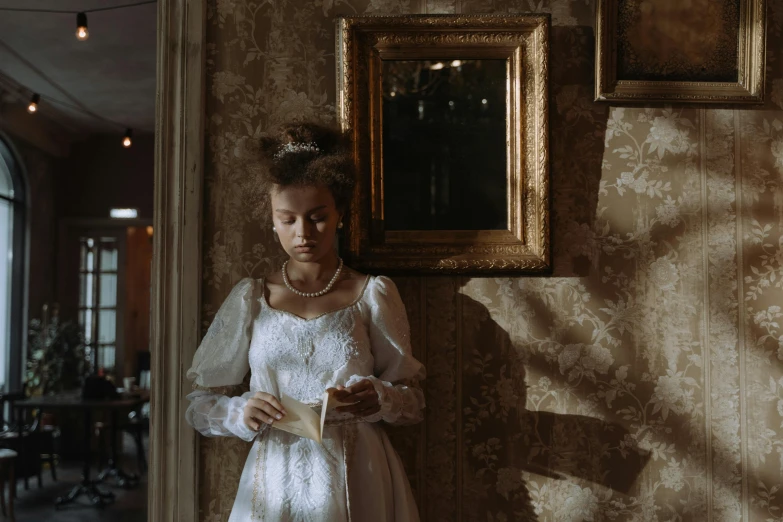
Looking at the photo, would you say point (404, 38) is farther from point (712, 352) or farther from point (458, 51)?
point (712, 352)

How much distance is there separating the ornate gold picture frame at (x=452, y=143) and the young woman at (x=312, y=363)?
0.22 meters

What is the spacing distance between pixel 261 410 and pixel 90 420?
9.89 feet

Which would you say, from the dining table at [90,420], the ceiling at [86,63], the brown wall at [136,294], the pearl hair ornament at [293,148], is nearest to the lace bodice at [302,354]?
the pearl hair ornament at [293,148]

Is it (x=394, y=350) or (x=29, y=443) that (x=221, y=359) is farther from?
(x=29, y=443)

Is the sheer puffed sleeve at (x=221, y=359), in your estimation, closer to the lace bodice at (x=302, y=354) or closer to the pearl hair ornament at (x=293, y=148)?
the lace bodice at (x=302, y=354)

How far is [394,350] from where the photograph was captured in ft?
6.07

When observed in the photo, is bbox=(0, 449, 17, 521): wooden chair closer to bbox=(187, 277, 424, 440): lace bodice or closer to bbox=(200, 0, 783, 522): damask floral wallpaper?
bbox=(200, 0, 783, 522): damask floral wallpaper

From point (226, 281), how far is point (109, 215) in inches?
119

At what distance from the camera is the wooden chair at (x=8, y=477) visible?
3.17 metres

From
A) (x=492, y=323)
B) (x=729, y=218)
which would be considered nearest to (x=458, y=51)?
(x=492, y=323)

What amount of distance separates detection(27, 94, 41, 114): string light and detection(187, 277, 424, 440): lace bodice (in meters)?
2.74

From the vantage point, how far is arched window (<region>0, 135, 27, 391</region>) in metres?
4.29

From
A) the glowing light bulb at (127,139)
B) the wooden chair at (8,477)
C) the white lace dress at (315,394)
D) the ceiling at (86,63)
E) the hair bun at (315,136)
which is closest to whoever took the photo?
the white lace dress at (315,394)

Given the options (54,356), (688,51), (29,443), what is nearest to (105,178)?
(54,356)
